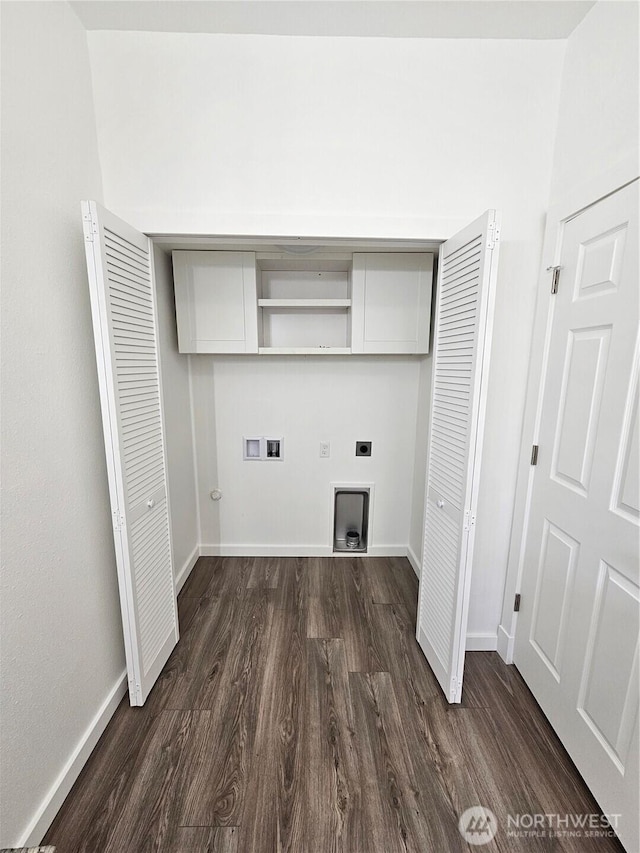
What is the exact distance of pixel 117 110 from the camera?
59.1 inches

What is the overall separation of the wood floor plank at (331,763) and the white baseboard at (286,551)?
3.16 feet

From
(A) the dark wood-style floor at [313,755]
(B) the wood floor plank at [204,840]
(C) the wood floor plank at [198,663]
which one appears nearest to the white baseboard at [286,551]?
(C) the wood floor plank at [198,663]

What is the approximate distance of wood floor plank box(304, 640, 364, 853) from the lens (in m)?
1.19

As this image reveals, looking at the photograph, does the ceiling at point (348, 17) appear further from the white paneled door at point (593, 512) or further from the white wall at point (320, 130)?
the white paneled door at point (593, 512)

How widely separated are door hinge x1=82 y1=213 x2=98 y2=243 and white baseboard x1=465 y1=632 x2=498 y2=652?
2.50m

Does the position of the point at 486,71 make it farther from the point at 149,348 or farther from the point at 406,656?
the point at 406,656

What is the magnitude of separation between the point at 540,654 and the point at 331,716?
976mm

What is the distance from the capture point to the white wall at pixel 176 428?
220 cm

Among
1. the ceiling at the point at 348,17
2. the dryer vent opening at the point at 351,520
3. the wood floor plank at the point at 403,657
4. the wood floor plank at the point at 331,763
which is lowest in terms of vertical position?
the wood floor plank at the point at 331,763

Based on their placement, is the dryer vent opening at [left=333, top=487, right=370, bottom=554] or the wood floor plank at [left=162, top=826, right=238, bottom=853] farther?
the dryer vent opening at [left=333, top=487, right=370, bottom=554]

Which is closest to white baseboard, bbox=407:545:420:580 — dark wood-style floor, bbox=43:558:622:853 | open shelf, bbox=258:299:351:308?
dark wood-style floor, bbox=43:558:622:853

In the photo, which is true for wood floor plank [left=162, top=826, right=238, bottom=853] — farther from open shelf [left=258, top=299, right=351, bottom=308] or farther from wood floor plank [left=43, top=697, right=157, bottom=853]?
open shelf [left=258, top=299, right=351, bottom=308]

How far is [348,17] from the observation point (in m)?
1.39

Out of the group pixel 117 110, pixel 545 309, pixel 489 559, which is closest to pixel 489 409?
pixel 545 309
